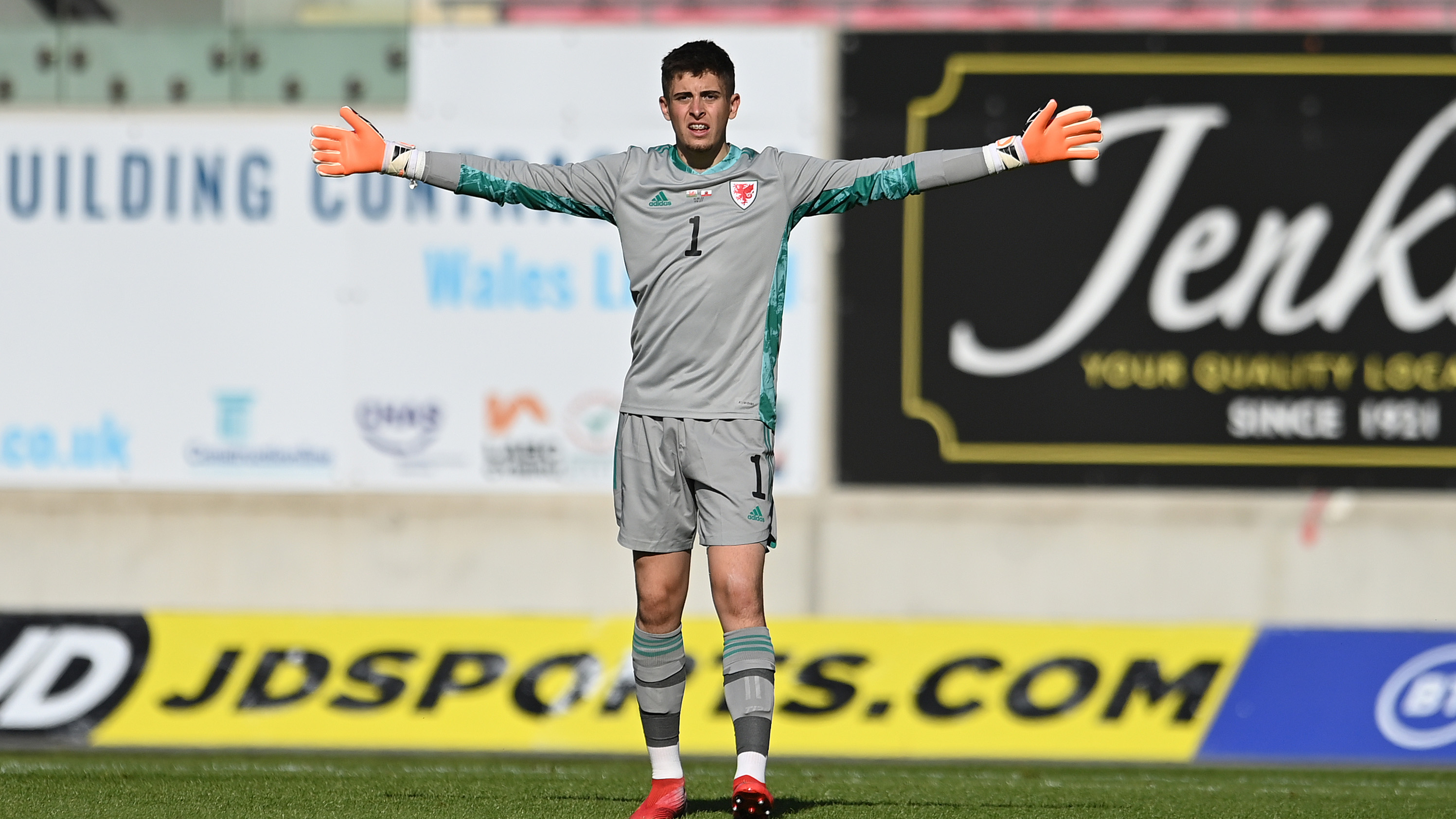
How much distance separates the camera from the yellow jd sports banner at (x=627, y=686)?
7.83 metres

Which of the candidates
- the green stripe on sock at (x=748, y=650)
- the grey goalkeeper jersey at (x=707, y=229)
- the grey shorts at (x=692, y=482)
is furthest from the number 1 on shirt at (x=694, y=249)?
the green stripe on sock at (x=748, y=650)

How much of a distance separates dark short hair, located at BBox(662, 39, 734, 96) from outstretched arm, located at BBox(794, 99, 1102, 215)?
1.04 ft

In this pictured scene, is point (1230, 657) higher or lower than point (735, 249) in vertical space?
lower

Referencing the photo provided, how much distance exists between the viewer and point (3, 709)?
26.0ft

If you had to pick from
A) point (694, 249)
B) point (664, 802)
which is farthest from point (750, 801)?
point (694, 249)

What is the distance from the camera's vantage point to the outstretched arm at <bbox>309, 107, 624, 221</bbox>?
434 cm

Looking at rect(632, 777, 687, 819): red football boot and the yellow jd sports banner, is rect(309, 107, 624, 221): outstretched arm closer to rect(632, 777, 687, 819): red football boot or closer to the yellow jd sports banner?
rect(632, 777, 687, 819): red football boot

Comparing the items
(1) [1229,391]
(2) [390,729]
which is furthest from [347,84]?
(1) [1229,391]

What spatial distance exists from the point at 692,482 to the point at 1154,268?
4709 millimetres

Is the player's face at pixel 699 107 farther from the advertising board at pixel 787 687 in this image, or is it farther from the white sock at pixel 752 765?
the advertising board at pixel 787 687

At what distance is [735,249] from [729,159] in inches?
9.5

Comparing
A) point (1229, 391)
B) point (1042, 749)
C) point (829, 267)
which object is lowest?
point (1042, 749)

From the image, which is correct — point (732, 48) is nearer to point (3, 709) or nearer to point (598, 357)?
point (598, 357)

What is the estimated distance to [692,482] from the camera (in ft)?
14.1
